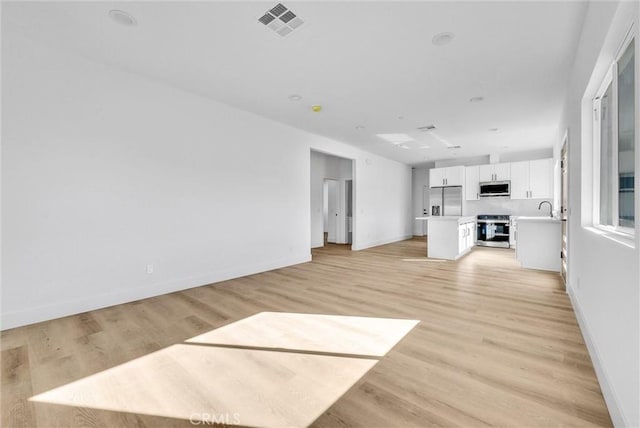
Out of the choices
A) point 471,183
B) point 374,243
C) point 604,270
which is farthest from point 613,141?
point 471,183

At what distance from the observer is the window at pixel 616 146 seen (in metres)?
1.67

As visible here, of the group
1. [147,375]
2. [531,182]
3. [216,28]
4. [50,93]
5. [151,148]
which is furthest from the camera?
[531,182]

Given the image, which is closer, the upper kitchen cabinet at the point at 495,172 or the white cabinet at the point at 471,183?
the upper kitchen cabinet at the point at 495,172

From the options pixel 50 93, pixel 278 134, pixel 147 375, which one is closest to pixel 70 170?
pixel 50 93

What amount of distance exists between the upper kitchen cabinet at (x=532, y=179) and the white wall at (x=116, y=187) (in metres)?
7.08

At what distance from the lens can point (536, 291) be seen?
3.77 meters

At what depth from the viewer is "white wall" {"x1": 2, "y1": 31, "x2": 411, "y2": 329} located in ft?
8.99

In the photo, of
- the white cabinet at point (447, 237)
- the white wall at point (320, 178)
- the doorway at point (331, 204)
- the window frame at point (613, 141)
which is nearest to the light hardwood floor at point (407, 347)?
the window frame at point (613, 141)

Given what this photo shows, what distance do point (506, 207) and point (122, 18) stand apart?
9935 mm

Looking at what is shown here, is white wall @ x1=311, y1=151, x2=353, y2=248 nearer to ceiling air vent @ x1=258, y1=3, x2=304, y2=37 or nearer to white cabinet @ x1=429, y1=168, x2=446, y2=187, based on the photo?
white cabinet @ x1=429, y1=168, x2=446, y2=187

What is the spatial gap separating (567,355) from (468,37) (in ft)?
9.78

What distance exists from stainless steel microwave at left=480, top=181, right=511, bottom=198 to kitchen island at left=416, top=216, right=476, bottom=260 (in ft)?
8.08

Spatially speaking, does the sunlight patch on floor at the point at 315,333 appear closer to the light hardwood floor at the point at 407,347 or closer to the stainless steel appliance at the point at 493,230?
the light hardwood floor at the point at 407,347

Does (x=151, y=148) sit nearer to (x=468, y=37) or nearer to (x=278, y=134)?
(x=278, y=134)
